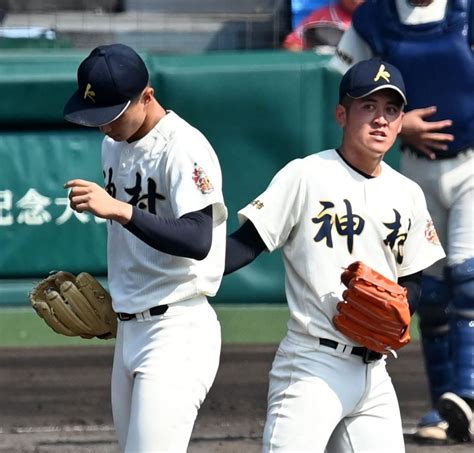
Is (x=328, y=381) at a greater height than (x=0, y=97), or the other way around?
(x=328, y=381)

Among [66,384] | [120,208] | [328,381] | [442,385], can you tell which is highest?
[120,208]

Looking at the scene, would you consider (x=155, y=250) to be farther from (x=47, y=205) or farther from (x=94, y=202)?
(x=47, y=205)

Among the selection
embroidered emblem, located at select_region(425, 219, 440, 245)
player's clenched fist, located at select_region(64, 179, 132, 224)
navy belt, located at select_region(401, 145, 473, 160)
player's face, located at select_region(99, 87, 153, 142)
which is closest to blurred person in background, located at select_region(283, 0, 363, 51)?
navy belt, located at select_region(401, 145, 473, 160)

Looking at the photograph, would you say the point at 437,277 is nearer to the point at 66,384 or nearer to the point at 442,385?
the point at 442,385

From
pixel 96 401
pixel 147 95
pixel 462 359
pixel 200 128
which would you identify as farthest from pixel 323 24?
pixel 147 95

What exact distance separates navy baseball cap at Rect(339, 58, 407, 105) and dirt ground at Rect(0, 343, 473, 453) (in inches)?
74.6

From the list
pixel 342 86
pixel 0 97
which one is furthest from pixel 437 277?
pixel 0 97

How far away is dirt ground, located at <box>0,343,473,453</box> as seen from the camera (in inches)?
220

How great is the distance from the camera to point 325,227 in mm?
3965

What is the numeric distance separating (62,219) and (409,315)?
13.4 ft

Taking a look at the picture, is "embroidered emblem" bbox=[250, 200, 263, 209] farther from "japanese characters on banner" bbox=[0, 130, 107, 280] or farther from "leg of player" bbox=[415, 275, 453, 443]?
"japanese characters on banner" bbox=[0, 130, 107, 280]

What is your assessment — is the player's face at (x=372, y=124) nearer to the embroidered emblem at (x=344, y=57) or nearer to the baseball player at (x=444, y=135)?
the baseball player at (x=444, y=135)

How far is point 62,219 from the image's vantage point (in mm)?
7711

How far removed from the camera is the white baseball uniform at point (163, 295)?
12.5ft
